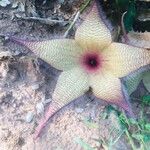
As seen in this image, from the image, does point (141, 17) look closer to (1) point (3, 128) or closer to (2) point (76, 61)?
(2) point (76, 61)

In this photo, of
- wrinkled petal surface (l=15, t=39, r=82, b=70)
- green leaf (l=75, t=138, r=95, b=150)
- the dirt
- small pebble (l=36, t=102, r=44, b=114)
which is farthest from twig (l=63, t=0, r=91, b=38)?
green leaf (l=75, t=138, r=95, b=150)

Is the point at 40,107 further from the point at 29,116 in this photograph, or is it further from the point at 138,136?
the point at 138,136

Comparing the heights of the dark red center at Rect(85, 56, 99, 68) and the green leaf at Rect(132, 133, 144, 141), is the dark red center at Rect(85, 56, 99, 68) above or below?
above

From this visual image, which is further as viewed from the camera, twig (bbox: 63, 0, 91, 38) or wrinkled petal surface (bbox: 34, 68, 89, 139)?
twig (bbox: 63, 0, 91, 38)

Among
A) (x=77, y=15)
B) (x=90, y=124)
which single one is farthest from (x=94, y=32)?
(x=90, y=124)

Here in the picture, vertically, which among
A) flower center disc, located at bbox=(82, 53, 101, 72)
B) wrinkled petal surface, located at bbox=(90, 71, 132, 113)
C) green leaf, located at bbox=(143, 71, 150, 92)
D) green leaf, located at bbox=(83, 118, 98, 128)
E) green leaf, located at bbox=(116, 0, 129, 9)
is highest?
green leaf, located at bbox=(116, 0, 129, 9)

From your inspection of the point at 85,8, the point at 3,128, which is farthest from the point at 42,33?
the point at 3,128

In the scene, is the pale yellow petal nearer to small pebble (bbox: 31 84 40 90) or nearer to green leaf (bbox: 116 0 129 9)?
small pebble (bbox: 31 84 40 90)
